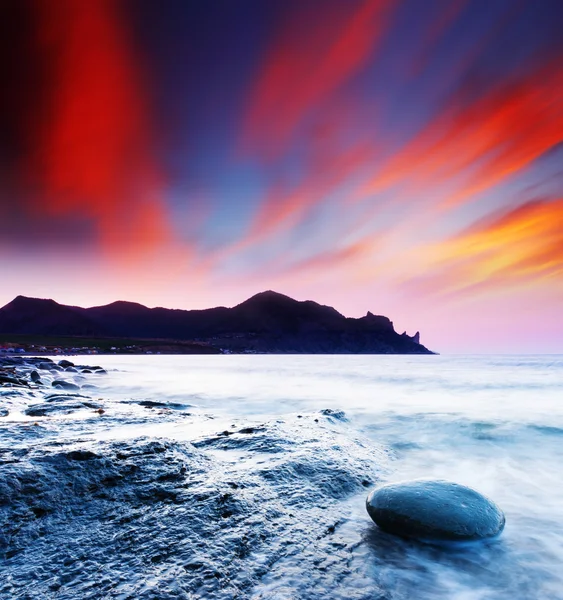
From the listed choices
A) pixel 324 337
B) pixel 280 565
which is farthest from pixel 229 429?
pixel 324 337

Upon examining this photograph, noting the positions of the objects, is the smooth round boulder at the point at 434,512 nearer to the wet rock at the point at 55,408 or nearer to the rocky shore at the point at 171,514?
the rocky shore at the point at 171,514

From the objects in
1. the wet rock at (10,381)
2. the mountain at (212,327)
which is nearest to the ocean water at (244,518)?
the wet rock at (10,381)

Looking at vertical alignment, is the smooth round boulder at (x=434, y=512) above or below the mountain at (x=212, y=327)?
below

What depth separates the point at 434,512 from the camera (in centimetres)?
346

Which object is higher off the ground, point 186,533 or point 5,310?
point 5,310

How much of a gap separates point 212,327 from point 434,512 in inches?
7118

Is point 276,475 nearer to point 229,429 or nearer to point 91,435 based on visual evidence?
point 229,429

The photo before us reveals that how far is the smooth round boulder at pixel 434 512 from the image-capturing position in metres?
3.34

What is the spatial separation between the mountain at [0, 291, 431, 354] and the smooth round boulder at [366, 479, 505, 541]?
5493 inches

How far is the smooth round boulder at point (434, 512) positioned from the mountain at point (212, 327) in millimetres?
139512

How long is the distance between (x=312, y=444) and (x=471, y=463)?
2698 millimetres

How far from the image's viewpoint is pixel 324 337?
609ft

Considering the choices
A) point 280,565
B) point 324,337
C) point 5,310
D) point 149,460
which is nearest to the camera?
point 280,565

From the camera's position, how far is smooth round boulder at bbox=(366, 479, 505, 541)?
11.0 feet
